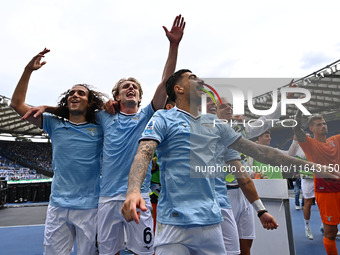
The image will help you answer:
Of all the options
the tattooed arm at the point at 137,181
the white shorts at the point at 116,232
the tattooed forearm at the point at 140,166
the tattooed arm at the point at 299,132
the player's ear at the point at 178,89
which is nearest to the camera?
the tattooed arm at the point at 137,181

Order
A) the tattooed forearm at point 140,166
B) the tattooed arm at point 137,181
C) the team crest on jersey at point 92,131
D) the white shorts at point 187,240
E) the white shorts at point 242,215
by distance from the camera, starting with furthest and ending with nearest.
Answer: the white shorts at point 242,215, the team crest on jersey at point 92,131, the white shorts at point 187,240, the tattooed forearm at point 140,166, the tattooed arm at point 137,181

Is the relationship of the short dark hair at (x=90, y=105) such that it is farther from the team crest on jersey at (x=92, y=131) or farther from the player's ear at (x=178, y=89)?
the player's ear at (x=178, y=89)

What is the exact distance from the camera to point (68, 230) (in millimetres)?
2270

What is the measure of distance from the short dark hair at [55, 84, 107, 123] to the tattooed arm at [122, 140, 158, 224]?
142 centimetres

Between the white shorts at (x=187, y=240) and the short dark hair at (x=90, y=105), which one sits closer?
the white shorts at (x=187, y=240)

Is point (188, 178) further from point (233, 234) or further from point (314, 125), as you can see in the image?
point (314, 125)

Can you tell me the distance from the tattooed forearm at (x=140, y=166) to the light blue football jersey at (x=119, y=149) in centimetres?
97

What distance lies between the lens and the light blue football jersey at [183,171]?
4.59 ft

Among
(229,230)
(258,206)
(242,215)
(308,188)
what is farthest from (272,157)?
(308,188)

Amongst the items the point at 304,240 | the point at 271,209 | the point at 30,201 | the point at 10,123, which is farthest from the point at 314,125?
the point at 10,123

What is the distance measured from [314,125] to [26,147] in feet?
115

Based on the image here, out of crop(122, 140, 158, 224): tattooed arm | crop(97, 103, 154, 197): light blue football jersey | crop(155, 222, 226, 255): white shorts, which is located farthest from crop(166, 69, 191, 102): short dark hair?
crop(155, 222, 226, 255): white shorts

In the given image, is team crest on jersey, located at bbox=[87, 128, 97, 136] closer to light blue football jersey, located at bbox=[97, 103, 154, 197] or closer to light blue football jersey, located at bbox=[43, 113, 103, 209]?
light blue football jersey, located at bbox=[43, 113, 103, 209]

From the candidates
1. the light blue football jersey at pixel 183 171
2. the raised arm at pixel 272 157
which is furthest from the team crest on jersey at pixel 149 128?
the raised arm at pixel 272 157
